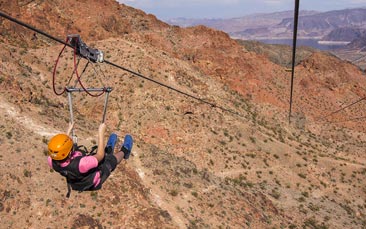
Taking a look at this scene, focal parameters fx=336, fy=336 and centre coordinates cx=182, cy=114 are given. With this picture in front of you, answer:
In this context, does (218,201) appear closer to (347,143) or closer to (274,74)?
(347,143)

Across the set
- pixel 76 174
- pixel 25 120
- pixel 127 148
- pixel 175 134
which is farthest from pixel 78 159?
pixel 175 134

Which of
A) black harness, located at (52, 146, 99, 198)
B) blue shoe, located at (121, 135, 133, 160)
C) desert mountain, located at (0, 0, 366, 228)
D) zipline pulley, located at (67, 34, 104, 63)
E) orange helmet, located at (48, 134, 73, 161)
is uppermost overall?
zipline pulley, located at (67, 34, 104, 63)

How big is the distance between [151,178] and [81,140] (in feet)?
24.2

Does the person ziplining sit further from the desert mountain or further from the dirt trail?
the dirt trail

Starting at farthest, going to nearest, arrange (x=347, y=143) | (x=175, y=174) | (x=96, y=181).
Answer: (x=347, y=143)
(x=175, y=174)
(x=96, y=181)

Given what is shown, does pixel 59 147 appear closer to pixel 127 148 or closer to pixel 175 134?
pixel 127 148

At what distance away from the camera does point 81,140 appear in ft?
102

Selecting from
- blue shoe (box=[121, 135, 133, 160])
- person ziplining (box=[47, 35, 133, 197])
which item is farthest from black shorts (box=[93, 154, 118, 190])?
blue shoe (box=[121, 135, 133, 160])

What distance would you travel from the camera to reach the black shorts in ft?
34.3

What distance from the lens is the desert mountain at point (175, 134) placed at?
2467cm

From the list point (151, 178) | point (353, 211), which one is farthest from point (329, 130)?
point (151, 178)

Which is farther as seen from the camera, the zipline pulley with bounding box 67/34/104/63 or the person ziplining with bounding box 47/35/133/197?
the zipline pulley with bounding box 67/34/104/63

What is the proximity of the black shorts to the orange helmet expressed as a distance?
5.12ft

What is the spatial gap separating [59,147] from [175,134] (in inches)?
1382
